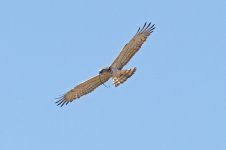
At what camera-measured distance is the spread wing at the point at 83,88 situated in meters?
59.0

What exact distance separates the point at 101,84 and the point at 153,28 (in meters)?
3.26

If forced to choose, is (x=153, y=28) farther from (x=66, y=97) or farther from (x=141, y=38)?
(x=66, y=97)

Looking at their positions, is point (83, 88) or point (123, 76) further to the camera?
point (83, 88)

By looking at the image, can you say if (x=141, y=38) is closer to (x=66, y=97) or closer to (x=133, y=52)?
(x=133, y=52)

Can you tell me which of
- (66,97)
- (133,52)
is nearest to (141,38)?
(133,52)

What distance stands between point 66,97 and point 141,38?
179 inches

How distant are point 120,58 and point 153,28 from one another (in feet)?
5.70

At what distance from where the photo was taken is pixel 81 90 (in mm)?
60000

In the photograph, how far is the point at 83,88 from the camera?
59.9 metres

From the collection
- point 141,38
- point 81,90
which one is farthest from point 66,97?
point 141,38

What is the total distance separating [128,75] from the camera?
57.0 metres

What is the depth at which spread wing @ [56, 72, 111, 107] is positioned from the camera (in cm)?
5897

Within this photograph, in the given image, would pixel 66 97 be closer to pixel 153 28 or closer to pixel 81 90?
pixel 81 90

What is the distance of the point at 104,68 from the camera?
58.4 metres
